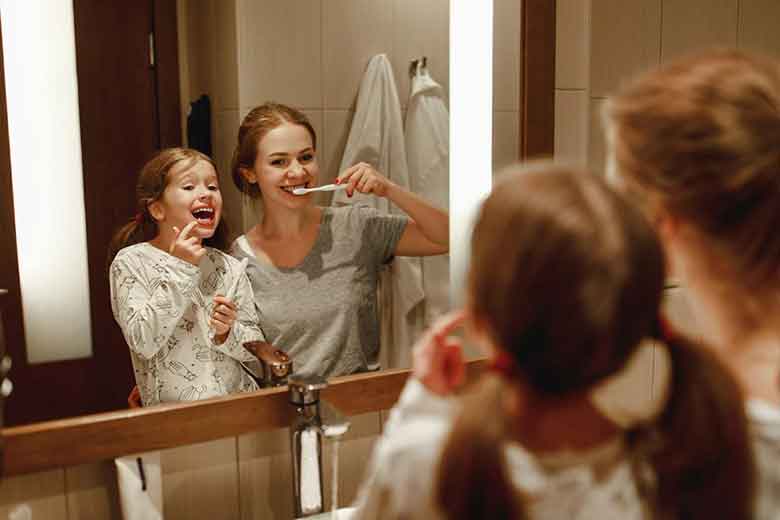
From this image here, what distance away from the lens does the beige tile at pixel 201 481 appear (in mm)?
949

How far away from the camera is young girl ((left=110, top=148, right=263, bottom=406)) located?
93cm

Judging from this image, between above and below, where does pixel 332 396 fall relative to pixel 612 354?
below

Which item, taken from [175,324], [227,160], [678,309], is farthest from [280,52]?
[678,309]

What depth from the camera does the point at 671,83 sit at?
0.57 metres

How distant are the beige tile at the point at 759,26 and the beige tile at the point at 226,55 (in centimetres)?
88

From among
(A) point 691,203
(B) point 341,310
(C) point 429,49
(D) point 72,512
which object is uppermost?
(C) point 429,49

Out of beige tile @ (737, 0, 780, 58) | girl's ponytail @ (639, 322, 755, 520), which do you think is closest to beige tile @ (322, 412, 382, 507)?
girl's ponytail @ (639, 322, 755, 520)

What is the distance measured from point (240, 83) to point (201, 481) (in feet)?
1.62

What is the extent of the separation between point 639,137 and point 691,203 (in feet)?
0.20

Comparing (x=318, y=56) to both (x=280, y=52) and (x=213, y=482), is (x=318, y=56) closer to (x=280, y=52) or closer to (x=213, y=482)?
(x=280, y=52)

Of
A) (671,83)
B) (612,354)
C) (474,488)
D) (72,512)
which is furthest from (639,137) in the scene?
(72,512)

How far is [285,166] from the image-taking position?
1.03m

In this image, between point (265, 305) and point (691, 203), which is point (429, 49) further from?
point (691, 203)

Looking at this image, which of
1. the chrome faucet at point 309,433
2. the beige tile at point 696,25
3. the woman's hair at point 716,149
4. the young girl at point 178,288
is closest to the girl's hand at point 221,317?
the young girl at point 178,288
